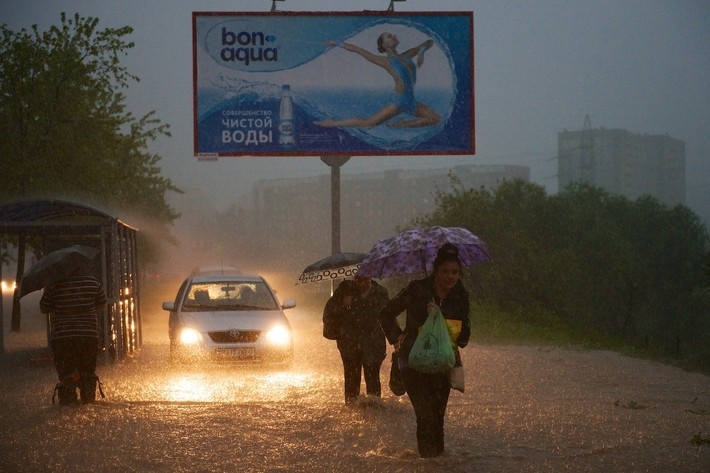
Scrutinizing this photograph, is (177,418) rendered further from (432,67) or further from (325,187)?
(325,187)

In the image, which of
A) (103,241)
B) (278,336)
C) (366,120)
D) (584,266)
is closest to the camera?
(278,336)

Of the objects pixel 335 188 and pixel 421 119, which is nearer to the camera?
pixel 421 119

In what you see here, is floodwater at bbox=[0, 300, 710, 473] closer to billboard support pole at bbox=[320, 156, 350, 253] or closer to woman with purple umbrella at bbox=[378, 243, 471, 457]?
woman with purple umbrella at bbox=[378, 243, 471, 457]

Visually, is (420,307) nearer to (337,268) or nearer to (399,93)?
(337,268)

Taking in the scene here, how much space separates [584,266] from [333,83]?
125 feet

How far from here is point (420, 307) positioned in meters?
8.00

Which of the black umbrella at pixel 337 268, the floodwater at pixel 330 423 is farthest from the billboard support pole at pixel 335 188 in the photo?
the black umbrella at pixel 337 268

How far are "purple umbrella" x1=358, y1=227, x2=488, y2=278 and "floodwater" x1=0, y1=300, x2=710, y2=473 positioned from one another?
150 centimetres

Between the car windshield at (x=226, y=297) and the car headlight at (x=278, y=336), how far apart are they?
0.92m

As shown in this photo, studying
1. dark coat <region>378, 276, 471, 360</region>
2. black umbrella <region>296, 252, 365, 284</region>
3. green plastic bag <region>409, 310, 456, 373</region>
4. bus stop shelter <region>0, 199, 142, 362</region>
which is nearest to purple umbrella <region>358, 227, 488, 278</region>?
dark coat <region>378, 276, 471, 360</region>

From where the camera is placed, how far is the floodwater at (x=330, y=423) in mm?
8328

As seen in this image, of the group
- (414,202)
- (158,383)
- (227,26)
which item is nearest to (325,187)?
(414,202)

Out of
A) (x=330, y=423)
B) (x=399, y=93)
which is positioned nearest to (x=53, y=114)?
(x=399, y=93)

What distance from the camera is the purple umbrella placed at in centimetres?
880
